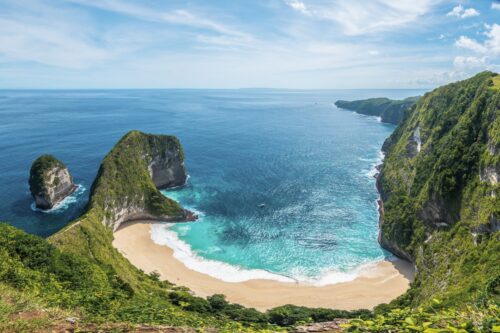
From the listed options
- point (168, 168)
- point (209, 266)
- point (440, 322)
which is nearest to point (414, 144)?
point (209, 266)

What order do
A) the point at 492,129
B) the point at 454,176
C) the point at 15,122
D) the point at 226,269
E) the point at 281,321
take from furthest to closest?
the point at 15,122
the point at 226,269
the point at 454,176
the point at 492,129
the point at 281,321

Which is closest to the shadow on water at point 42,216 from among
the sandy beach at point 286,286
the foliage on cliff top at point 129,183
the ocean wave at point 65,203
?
the ocean wave at point 65,203

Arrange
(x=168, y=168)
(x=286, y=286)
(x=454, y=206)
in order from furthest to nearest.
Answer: (x=168, y=168), (x=286, y=286), (x=454, y=206)

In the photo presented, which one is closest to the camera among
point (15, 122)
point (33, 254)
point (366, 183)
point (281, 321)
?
point (33, 254)

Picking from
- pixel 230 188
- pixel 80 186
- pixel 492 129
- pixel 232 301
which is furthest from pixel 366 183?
pixel 80 186

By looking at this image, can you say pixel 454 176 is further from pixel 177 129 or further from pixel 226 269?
pixel 177 129

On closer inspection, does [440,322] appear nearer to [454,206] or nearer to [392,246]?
[454,206]
